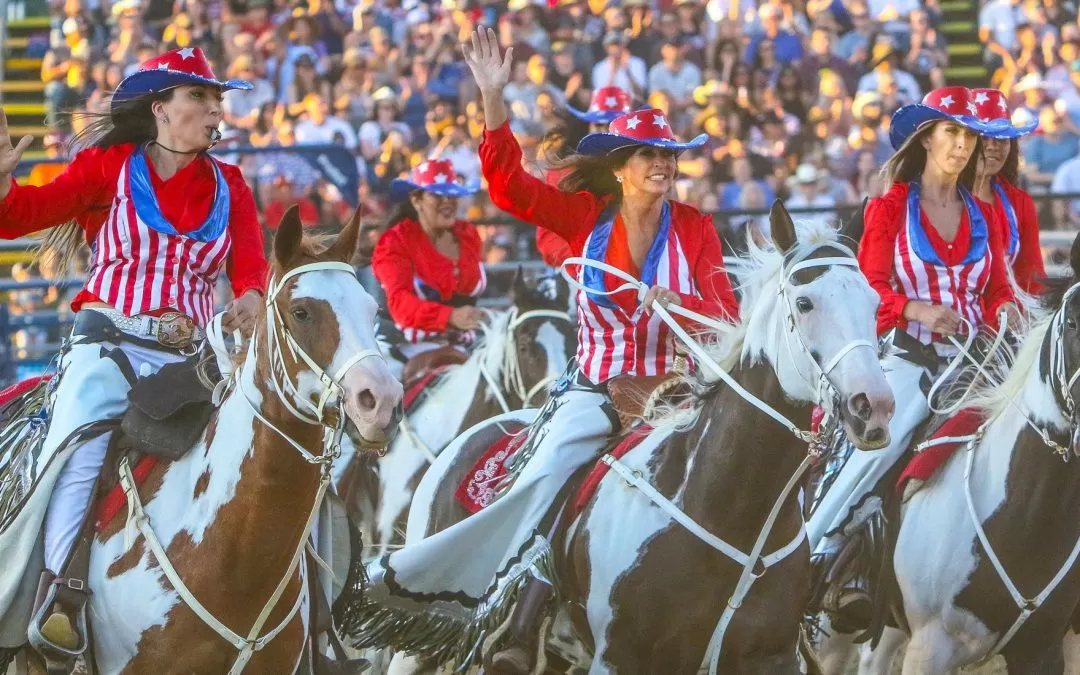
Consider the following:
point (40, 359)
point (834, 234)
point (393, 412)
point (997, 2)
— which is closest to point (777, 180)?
point (997, 2)

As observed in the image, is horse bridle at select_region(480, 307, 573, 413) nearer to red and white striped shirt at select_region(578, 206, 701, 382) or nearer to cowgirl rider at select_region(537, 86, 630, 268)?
cowgirl rider at select_region(537, 86, 630, 268)

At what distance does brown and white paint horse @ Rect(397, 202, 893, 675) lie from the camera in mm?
5418

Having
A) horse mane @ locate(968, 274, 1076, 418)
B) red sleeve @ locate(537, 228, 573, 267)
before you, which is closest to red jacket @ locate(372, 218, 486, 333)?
red sleeve @ locate(537, 228, 573, 267)

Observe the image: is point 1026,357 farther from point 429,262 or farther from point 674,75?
point 674,75

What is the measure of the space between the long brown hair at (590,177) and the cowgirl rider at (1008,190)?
5.99 ft

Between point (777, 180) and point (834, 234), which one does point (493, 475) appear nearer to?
point (834, 234)

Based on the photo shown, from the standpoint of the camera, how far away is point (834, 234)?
18.2ft

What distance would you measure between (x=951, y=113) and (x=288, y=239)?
348 centimetres

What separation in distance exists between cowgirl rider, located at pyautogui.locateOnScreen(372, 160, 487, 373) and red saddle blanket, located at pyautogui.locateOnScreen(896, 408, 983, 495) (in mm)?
3959

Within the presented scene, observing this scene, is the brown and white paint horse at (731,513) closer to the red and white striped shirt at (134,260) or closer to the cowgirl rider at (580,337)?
the cowgirl rider at (580,337)

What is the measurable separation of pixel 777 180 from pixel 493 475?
965 cm

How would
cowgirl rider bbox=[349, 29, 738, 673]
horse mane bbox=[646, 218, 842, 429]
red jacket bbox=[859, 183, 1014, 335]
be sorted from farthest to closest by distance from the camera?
red jacket bbox=[859, 183, 1014, 335], cowgirl rider bbox=[349, 29, 738, 673], horse mane bbox=[646, 218, 842, 429]

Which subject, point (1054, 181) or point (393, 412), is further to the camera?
point (1054, 181)

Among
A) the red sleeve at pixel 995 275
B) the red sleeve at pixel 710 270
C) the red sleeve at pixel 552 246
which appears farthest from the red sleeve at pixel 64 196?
the red sleeve at pixel 995 275
